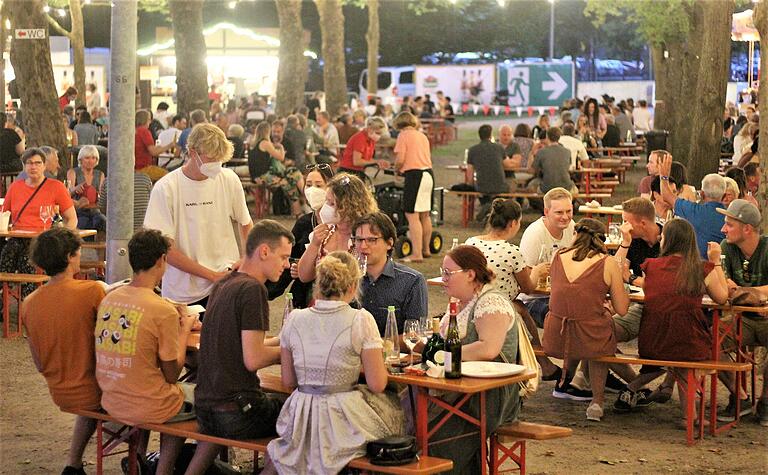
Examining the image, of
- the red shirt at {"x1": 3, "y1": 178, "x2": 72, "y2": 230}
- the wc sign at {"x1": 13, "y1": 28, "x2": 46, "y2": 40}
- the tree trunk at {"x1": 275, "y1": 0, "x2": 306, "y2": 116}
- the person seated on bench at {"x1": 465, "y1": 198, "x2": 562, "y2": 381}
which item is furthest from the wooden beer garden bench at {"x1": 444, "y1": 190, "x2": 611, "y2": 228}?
the tree trunk at {"x1": 275, "y1": 0, "x2": 306, "y2": 116}

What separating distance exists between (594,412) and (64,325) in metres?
3.58

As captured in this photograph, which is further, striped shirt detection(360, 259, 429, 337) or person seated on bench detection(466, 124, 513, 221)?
person seated on bench detection(466, 124, 513, 221)

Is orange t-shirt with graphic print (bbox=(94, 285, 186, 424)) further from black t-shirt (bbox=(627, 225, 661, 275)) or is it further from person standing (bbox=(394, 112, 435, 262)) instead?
person standing (bbox=(394, 112, 435, 262))

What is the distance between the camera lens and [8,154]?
63.4 feet

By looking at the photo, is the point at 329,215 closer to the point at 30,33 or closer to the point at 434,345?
the point at 434,345

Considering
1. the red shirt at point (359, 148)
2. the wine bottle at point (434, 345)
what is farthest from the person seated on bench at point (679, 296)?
the red shirt at point (359, 148)

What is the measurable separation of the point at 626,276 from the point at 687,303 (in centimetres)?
84

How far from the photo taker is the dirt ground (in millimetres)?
7543

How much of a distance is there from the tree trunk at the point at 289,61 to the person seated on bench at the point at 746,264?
76.8 feet

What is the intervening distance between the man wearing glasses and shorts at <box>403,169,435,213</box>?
8.12m

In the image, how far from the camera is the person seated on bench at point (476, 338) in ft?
21.1

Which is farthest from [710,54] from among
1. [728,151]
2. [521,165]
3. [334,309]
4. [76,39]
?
[76,39]

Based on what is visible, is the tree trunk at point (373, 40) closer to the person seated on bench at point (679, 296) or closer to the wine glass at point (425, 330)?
the person seated on bench at point (679, 296)

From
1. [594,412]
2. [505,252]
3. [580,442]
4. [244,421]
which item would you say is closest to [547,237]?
[505,252]
